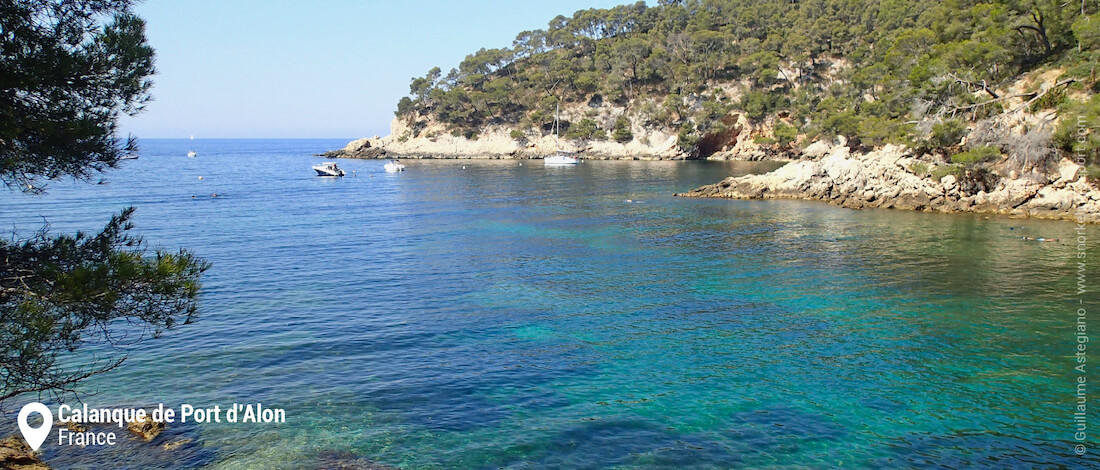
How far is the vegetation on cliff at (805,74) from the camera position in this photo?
41.3 meters

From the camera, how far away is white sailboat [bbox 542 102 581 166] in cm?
9544

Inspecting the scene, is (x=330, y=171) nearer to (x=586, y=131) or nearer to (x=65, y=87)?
(x=586, y=131)

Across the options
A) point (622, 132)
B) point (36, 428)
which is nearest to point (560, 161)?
point (622, 132)

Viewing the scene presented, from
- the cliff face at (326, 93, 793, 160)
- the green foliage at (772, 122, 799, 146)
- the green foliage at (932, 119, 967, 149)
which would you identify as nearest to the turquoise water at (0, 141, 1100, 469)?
the green foliage at (932, 119, 967, 149)

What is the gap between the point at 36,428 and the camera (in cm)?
1207

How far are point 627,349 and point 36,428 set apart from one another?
12519 mm

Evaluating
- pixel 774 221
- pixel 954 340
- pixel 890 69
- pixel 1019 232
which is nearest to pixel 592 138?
pixel 890 69

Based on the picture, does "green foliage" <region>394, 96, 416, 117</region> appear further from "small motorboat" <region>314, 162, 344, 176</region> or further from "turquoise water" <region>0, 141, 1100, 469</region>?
"turquoise water" <region>0, 141, 1100, 469</region>

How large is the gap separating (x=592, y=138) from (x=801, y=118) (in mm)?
33349

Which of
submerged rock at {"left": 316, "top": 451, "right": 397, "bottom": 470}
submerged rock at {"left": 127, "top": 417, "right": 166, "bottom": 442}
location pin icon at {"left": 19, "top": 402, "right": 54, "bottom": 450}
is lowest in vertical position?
submerged rock at {"left": 316, "top": 451, "right": 397, "bottom": 470}

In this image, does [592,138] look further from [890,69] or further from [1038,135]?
[1038,135]

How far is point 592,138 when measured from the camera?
11150 cm

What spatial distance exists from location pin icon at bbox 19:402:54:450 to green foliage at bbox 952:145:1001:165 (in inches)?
1747

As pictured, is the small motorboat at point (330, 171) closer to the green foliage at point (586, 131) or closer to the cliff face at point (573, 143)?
the cliff face at point (573, 143)
